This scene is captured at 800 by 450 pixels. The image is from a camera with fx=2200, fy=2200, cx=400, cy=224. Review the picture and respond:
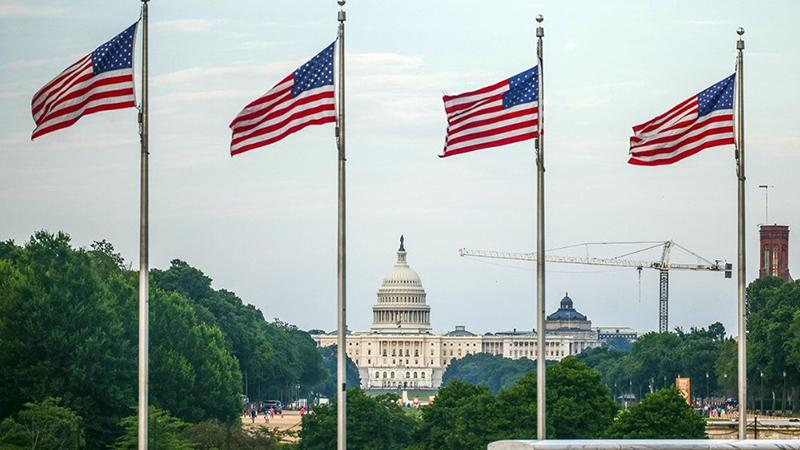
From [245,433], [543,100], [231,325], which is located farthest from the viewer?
[231,325]

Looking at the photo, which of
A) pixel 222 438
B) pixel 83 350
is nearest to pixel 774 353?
pixel 83 350

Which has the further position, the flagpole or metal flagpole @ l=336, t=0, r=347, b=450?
metal flagpole @ l=336, t=0, r=347, b=450

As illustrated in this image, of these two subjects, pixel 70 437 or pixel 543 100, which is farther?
pixel 70 437

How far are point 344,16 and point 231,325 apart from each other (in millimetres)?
134221

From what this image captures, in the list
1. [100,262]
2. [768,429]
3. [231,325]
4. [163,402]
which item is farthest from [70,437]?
[231,325]

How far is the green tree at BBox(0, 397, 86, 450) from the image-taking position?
9200cm

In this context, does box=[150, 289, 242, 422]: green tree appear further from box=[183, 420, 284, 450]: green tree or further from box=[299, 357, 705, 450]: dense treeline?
box=[183, 420, 284, 450]: green tree

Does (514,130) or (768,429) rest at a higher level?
(514,130)

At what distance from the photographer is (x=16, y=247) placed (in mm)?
138125

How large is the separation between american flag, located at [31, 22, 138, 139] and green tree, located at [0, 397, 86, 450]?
36.4 m

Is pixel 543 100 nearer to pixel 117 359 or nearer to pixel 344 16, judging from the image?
pixel 344 16

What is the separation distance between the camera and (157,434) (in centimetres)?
9462

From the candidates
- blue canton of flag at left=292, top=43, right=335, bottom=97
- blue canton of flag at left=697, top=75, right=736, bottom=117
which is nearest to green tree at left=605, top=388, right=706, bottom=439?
blue canton of flag at left=697, top=75, right=736, bottom=117

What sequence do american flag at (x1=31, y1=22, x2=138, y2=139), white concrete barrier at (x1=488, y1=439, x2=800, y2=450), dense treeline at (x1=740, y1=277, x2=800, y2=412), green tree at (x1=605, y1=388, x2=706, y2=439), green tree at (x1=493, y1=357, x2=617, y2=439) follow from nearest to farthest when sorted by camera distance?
white concrete barrier at (x1=488, y1=439, x2=800, y2=450) < american flag at (x1=31, y1=22, x2=138, y2=139) < green tree at (x1=605, y1=388, x2=706, y2=439) < green tree at (x1=493, y1=357, x2=617, y2=439) < dense treeline at (x1=740, y1=277, x2=800, y2=412)
